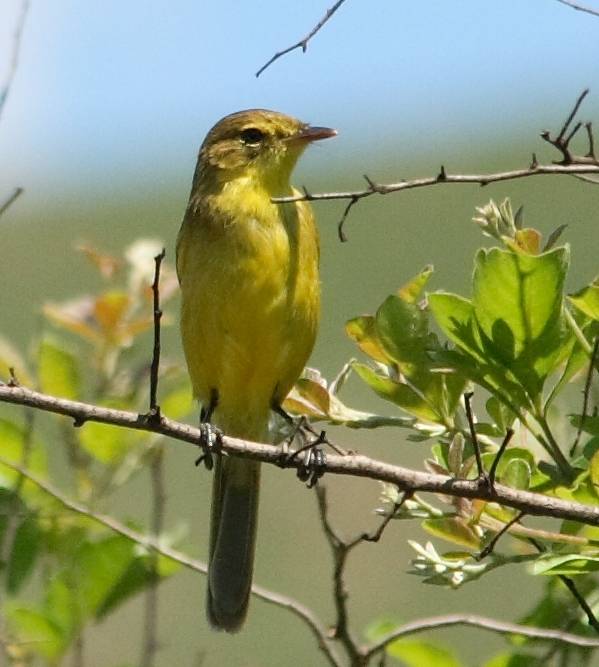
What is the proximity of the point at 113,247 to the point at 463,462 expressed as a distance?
1885 cm

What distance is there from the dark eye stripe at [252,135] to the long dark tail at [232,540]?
3.64ft

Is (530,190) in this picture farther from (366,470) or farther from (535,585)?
(366,470)

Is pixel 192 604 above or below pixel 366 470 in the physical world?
below

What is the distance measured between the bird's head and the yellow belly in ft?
1.10

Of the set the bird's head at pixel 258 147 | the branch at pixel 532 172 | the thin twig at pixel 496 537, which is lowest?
the thin twig at pixel 496 537

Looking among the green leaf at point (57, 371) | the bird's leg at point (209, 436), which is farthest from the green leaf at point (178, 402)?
the green leaf at point (57, 371)

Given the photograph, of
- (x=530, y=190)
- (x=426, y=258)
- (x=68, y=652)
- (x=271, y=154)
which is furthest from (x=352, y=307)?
(x=68, y=652)

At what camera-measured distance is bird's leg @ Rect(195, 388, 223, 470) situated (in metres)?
2.93

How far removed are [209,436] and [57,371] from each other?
49 cm

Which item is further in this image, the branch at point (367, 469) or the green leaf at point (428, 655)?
the green leaf at point (428, 655)

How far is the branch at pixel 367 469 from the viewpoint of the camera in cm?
236

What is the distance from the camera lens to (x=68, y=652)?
2969 millimetres

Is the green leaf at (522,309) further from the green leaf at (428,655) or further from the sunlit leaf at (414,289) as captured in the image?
the green leaf at (428,655)

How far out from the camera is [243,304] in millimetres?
4395
